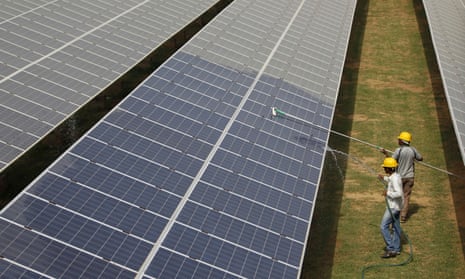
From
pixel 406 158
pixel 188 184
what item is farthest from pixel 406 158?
pixel 188 184

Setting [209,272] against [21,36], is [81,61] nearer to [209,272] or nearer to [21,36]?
[21,36]

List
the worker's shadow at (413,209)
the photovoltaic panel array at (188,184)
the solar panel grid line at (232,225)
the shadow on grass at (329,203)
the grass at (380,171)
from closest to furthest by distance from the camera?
the photovoltaic panel array at (188,184)
the solar panel grid line at (232,225)
the shadow on grass at (329,203)
the grass at (380,171)
the worker's shadow at (413,209)

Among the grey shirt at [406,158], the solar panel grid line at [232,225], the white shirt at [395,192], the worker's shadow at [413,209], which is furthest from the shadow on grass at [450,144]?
the solar panel grid line at [232,225]

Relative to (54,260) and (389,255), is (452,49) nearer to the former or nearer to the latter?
(389,255)

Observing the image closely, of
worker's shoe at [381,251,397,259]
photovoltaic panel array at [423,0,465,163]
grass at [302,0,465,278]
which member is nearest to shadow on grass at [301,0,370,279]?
grass at [302,0,465,278]

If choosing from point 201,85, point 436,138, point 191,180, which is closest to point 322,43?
point 436,138

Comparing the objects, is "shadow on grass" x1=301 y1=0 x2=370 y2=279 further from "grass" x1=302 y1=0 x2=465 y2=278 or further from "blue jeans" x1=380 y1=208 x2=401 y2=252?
"blue jeans" x1=380 y1=208 x2=401 y2=252

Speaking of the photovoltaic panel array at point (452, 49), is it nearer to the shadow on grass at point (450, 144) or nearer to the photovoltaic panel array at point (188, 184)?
the shadow on grass at point (450, 144)
